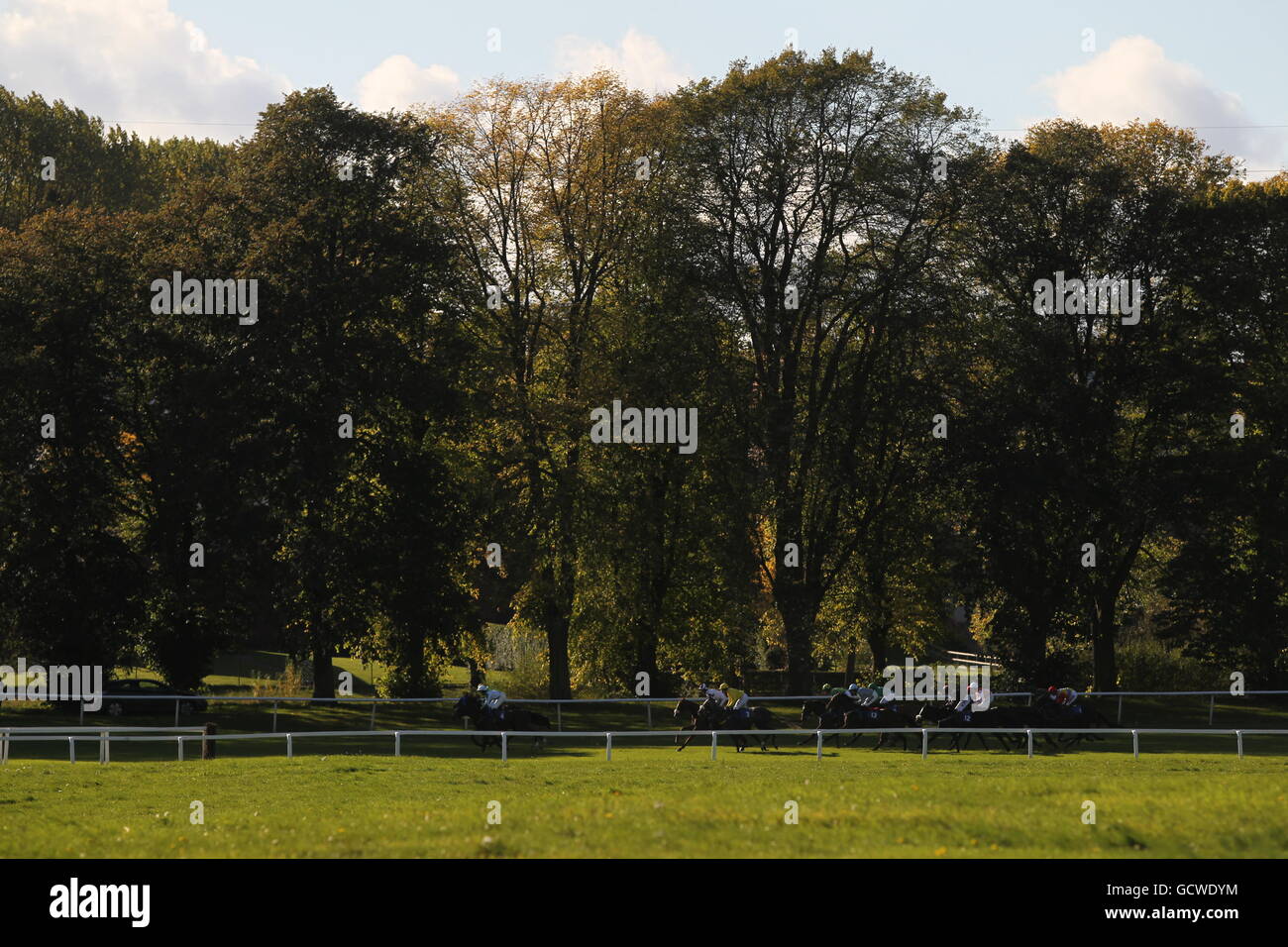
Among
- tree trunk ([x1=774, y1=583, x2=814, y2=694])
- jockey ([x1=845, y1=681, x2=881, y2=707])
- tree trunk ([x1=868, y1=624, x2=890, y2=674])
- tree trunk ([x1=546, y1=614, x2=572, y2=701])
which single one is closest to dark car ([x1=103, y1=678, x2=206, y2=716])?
tree trunk ([x1=546, y1=614, x2=572, y2=701])

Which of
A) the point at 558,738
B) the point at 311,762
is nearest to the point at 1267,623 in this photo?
the point at 558,738

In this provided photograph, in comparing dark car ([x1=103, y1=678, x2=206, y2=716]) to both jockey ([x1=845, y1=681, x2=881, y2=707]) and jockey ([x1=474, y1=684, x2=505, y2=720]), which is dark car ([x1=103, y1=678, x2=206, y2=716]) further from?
jockey ([x1=845, y1=681, x2=881, y2=707])

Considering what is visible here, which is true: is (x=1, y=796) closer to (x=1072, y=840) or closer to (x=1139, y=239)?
(x=1072, y=840)

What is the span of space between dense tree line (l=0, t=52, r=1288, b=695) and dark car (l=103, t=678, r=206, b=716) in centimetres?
92

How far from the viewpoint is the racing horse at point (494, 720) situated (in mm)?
33044

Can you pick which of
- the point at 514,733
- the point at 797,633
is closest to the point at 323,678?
the point at 797,633

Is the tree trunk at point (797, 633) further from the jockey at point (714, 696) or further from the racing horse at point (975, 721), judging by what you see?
the racing horse at point (975, 721)

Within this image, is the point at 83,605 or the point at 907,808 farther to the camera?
the point at 83,605

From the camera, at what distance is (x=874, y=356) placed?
1884 inches

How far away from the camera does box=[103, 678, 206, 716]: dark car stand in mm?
43406

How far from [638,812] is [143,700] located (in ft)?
112

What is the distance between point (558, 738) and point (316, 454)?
459 inches

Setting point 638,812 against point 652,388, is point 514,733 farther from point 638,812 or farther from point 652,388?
point 652,388

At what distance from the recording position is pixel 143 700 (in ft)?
151
